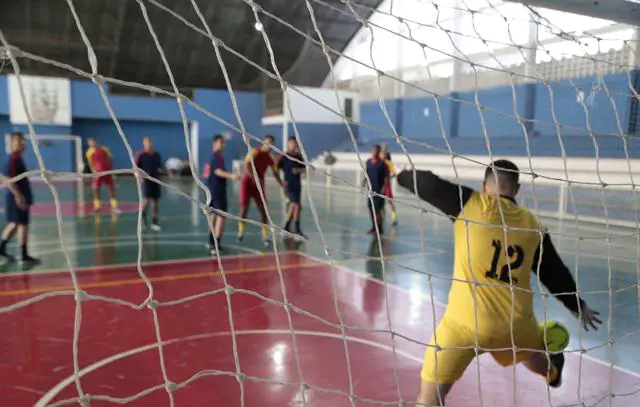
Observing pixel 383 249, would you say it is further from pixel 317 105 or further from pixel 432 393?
pixel 317 105

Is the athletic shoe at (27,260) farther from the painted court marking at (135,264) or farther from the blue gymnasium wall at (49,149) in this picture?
the blue gymnasium wall at (49,149)

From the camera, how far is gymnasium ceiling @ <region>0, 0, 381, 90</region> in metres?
23.0

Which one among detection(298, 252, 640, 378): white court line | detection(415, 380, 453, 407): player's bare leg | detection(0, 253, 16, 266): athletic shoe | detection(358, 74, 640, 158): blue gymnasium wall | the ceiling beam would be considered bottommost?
detection(0, 253, 16, 266): athletic shoe

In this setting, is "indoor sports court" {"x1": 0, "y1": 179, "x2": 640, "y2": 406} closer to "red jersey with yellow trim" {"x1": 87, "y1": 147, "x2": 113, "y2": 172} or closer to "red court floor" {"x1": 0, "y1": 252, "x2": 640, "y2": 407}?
"red court floor" {"x1": 0, "y1": 252, "x2": 640, "y2": 407}

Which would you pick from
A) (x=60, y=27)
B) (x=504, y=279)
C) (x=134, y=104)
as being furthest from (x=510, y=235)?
(x=60, y=27)

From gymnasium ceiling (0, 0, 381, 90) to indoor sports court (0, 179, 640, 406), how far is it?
54.6 feet

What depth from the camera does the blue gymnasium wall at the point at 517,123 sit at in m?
10.8

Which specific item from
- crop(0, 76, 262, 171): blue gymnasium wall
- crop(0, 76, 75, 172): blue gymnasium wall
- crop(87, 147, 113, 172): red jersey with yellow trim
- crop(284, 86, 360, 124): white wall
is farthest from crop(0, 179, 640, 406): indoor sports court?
crop(0, 76, 262, 171): blue gymnasium wall

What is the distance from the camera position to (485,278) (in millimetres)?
2242

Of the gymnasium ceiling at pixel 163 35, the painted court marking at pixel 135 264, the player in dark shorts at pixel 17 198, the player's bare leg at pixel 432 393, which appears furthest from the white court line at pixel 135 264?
the gymnasium ceiling at pixel 163 35

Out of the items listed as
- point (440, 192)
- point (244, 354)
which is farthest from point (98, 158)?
point (440, 192)

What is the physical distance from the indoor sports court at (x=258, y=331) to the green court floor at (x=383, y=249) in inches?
1.2

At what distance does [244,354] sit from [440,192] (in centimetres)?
193

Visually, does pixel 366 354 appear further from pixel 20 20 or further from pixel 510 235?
pixel 20 20
